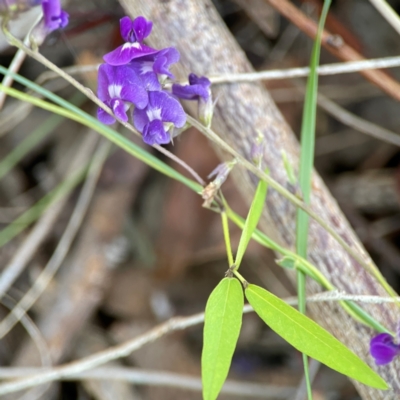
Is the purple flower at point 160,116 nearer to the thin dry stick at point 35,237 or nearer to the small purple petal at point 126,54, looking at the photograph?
the small purple petal at point 126,54

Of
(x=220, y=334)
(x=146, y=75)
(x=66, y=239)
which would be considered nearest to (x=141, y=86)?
(x=146, y=75)

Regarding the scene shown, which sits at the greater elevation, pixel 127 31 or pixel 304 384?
pixel 127 31

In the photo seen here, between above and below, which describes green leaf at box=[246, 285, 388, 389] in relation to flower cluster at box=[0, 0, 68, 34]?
below

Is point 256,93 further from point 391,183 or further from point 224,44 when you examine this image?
point 391,183

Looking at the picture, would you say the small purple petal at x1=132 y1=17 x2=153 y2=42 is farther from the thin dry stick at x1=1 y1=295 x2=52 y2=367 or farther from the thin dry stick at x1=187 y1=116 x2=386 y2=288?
the thin dry stick at x1=1 y1=295 x2=52 y2=367

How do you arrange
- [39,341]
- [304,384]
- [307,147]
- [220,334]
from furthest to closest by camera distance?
[39,341] → [304,384] → [307,147] → [220,334]

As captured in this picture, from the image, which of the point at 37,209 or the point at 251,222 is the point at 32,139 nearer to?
the point at 37,209

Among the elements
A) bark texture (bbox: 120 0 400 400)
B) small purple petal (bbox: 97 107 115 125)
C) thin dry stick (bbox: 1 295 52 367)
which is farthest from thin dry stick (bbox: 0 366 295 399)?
small purple petal (bbox: 97 107 115 125)
